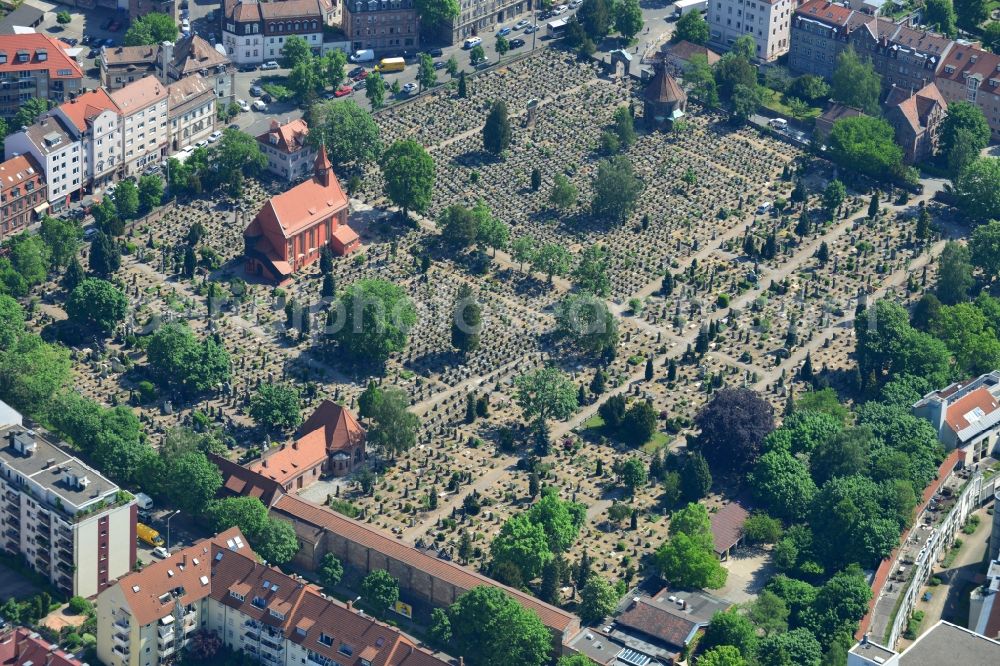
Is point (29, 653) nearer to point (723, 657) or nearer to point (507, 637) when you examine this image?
point (507, 637)

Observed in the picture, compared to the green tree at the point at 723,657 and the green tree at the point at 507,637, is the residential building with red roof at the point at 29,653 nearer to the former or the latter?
the green tree at the point at 507,637

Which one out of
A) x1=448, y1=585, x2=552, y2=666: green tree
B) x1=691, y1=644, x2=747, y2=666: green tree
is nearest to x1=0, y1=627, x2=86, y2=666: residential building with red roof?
x1=448, y1=585, x2=552, y2=666: green tree

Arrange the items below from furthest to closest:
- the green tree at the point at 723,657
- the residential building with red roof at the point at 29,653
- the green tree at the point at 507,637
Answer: the green tree at the point at 507,637, the green tree at the point at 723,657, the residential building with red roof at the point at 29,653

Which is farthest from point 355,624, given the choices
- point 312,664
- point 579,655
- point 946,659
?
point 946,659

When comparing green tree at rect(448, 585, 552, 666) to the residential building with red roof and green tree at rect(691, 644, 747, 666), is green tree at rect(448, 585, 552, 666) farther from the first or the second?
the residential building with red roof

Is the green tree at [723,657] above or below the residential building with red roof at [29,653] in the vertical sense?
above

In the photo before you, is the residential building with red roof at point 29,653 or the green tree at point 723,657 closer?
the residential building with red roof at point 29,653

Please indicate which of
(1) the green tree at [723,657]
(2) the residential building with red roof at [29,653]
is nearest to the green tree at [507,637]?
(1) the green tree at [723,657]
